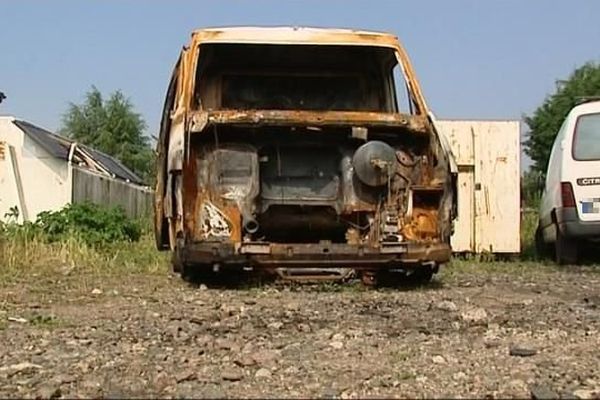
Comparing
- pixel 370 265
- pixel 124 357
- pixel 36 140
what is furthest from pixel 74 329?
pixel 36 140

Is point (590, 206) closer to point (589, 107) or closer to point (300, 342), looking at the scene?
point (589, 107)

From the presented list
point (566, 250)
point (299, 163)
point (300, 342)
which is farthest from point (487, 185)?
point (300, 342)

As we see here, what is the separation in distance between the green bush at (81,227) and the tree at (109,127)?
4745cm

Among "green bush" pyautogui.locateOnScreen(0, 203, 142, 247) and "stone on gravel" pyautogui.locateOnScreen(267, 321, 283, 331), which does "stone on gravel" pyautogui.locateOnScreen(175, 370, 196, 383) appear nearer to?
"stone on gravel" pyautogui.locateOnScreen(267, 321, 283, 331)

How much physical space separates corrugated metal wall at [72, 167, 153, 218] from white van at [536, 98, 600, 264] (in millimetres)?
10261

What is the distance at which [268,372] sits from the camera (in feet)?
14.6

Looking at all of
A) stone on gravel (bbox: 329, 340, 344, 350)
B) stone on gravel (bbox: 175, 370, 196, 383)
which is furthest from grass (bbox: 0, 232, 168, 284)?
stone on gravel (bbox: 175, 370, 196, 383)

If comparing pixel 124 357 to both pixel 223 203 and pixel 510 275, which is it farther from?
pixel 510 275

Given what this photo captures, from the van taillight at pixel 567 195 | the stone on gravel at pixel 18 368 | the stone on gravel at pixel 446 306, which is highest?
the van taillight at pixel 567 195

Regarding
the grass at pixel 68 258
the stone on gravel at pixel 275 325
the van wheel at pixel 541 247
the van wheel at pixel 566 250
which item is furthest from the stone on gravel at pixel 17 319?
the van wheel at pixel 541 247

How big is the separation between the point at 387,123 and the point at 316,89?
1.51 meters

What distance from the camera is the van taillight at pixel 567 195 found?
11.3 meters

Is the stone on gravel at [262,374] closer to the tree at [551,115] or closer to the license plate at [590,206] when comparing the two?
the license plate at [590,206]

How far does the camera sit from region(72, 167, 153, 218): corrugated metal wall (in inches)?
782
